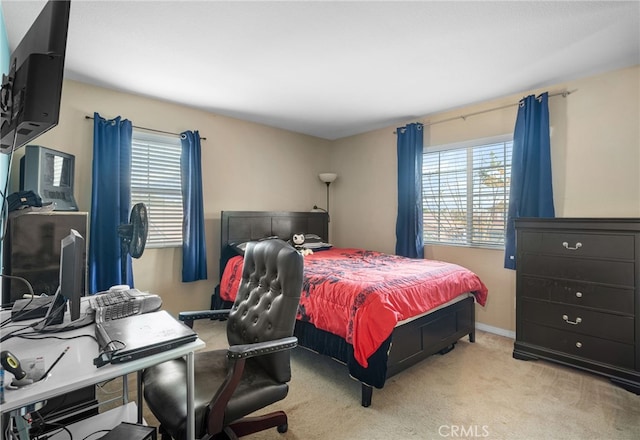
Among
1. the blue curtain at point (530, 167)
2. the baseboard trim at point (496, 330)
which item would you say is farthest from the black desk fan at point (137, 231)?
the baseboard trim at point (496, 330)

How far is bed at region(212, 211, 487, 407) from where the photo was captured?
6.78 feet

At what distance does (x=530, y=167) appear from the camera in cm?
306

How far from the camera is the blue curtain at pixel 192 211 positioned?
3.55 metres

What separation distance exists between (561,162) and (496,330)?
187 centimetres

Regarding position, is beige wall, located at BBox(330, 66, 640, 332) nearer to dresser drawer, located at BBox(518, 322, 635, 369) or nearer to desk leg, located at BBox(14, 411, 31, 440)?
dresser drawer, located at BBox(518, 322, 635, 369)

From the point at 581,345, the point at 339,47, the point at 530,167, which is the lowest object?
the point at 581,345

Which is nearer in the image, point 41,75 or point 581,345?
point 41,75

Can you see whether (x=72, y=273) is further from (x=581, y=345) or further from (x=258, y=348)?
(x=581, y=345)

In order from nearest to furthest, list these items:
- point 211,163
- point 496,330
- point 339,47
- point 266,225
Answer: point 339,47 < point 496,330 < point 211,163 < point 266,225

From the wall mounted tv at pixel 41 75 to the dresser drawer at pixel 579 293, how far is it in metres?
3.35

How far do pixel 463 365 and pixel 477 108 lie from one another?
108 inches

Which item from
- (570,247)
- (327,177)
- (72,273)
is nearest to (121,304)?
(72,273)

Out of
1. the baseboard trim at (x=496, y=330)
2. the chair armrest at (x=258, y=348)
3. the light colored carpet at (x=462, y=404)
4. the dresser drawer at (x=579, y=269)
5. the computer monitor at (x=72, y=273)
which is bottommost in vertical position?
the light colored carpet at (x=462, y=404)

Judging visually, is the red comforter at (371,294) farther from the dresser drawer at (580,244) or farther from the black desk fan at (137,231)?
the black desk fan at (137,231)
